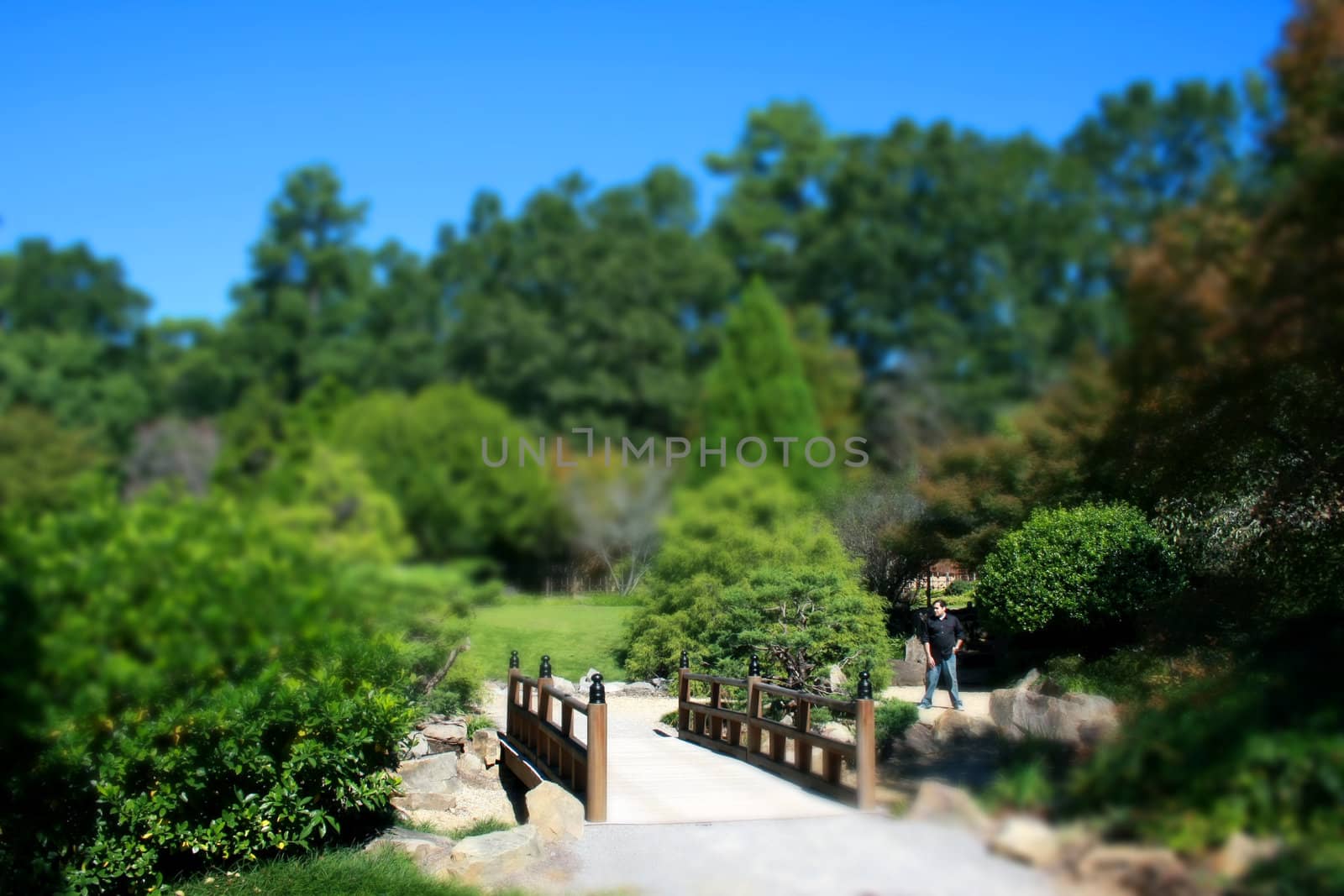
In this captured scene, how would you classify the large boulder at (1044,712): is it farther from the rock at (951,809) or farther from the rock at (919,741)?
the rock at (951,809)

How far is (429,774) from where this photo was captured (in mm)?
8797

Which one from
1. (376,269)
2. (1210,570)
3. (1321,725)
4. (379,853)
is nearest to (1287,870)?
(1321,725)

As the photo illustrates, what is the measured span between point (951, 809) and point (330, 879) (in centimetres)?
444

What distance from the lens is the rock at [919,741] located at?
23.7 feet

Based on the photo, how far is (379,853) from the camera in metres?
6.71

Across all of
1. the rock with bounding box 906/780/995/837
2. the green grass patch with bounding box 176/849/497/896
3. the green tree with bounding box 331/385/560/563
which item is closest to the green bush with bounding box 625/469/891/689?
the green grass patch with bounding box 176/849/497/896

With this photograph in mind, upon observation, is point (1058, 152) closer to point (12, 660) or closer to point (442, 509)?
point (442, 509)

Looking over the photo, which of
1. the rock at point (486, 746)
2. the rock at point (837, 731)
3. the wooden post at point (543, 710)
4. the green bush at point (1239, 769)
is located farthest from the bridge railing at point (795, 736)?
the green bush at point (1239, 769)

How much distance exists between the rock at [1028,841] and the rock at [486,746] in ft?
24.0

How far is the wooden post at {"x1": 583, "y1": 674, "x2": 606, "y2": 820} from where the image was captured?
6629 mm

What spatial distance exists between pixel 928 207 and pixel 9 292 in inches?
183

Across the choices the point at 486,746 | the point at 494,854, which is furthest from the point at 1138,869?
the point at 486,746

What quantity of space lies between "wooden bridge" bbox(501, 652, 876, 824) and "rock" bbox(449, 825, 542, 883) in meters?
0.63

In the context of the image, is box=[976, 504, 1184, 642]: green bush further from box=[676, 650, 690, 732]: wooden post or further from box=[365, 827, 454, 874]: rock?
box=[365, 827, 454, 874]: rock
